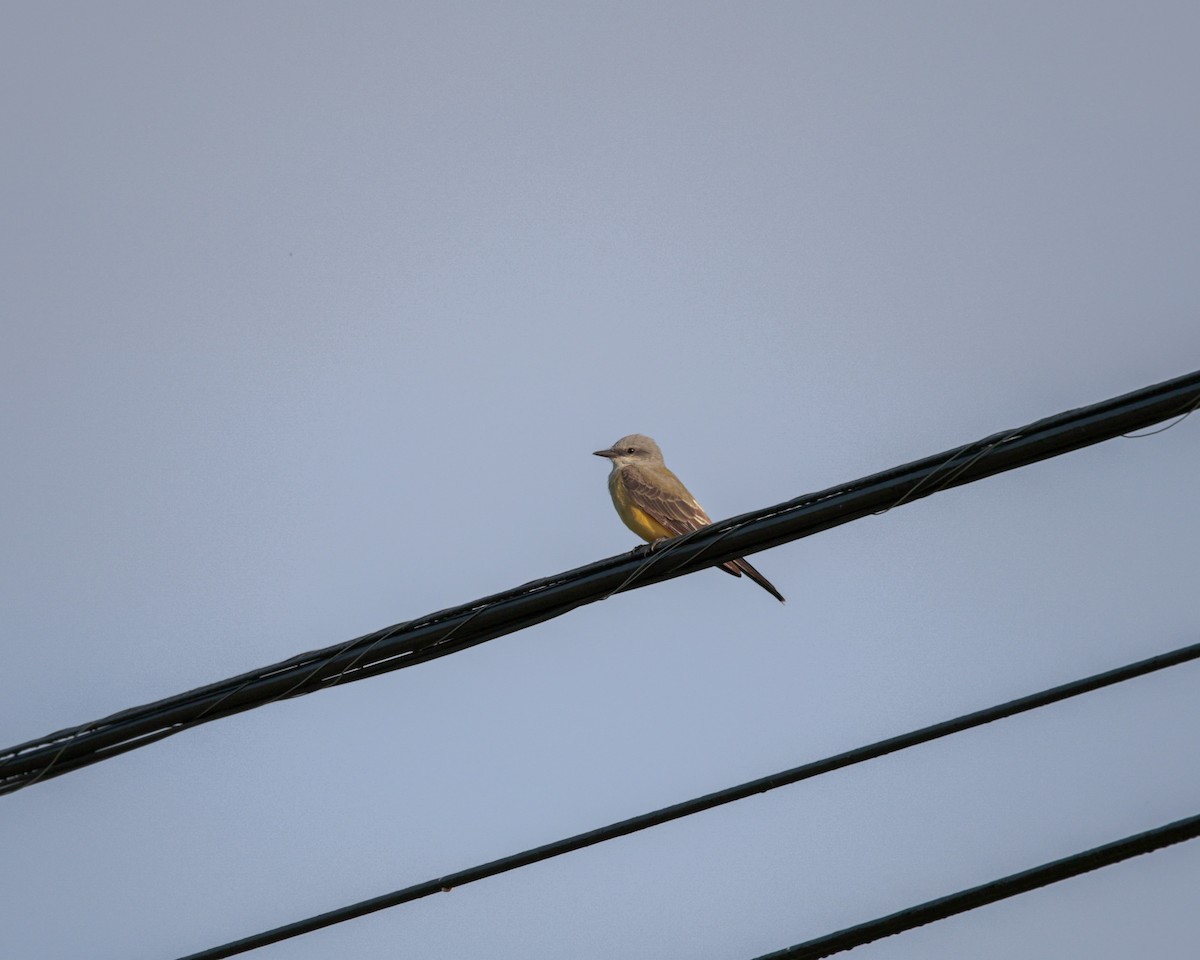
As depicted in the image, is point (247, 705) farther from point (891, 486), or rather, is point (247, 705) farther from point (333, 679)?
point (891, 486)

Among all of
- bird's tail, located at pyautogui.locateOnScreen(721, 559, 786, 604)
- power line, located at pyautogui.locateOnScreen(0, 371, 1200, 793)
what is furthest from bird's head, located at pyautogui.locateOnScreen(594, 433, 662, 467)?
power line, located at pyautogui.locateOnScreen(0, 371, 1200, 793)

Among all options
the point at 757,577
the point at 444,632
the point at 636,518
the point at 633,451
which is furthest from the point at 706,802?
the point at 633,451

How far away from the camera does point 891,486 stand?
20.0ft

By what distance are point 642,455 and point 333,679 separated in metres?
7.63

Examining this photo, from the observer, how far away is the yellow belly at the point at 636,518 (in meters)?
12.2

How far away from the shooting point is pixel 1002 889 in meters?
5.73

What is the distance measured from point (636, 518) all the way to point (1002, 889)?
6790mm

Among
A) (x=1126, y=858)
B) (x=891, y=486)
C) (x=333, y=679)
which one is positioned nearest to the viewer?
(x=1126, y=858)

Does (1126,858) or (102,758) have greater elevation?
(102,758)

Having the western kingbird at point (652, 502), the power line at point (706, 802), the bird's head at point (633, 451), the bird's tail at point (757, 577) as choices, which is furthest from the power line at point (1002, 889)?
the bird's head at point (633, 451)

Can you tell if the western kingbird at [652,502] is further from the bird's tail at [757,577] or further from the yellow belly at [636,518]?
the bird's tail at [757,577]

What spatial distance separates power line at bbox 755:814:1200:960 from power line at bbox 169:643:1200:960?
0.71 metres

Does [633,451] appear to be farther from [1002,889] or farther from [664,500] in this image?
[1002,889]

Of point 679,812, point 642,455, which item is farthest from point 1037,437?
point 642,455
